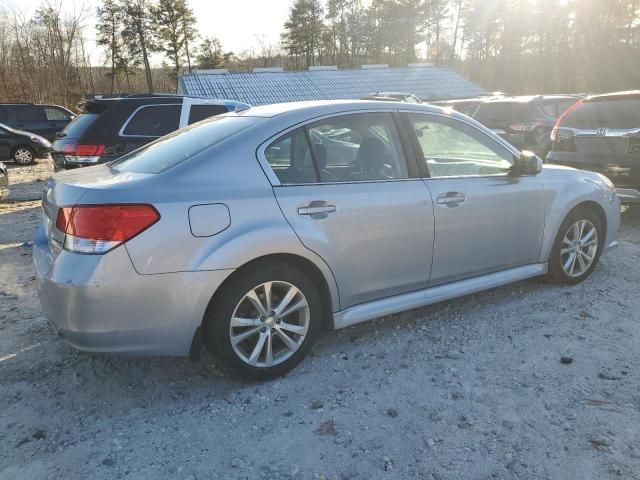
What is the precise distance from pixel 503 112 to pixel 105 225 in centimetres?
1007

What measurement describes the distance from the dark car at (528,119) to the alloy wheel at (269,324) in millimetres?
8534

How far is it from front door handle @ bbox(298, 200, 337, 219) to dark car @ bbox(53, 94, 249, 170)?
480 cm

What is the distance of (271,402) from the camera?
290cm

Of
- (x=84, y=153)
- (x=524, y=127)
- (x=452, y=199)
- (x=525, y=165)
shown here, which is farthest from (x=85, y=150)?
(x=524, y=127)

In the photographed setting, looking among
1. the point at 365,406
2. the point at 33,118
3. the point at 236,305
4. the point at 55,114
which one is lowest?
the point at 365,406

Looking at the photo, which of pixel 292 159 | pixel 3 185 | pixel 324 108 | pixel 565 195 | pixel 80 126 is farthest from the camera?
pixel 3 185

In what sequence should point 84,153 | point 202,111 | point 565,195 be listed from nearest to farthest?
point 565,195 → point 84,153 → point 202,111

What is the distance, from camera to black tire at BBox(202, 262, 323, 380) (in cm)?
283

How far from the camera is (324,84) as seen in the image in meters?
27.9

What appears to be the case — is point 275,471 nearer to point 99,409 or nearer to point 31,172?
point 99,409

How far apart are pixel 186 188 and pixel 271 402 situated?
126 cm

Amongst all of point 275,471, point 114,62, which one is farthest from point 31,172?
point 114,62

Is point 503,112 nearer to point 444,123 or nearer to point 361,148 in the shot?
point 444,123

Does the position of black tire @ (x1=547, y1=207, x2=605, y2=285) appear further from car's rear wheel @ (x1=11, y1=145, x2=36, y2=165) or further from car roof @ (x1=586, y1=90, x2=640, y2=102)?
car's rear wheel @ (x1=11, y1=145, x2=36, y2=165)
